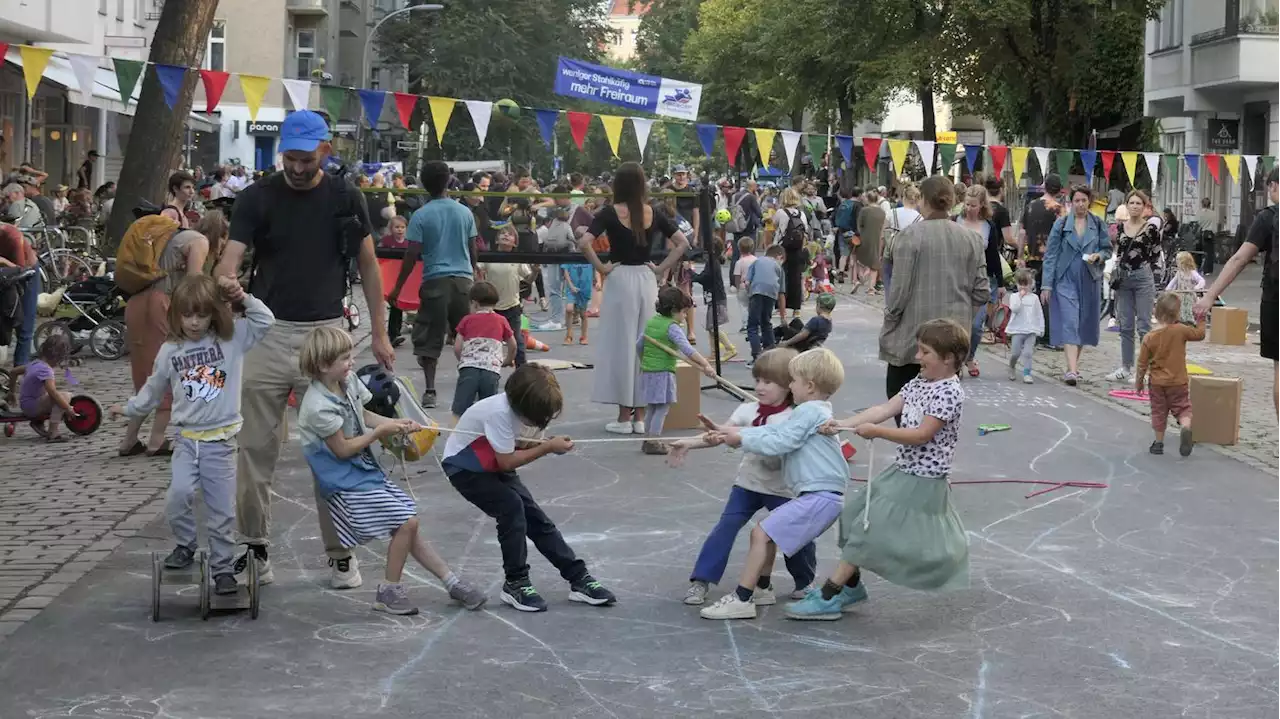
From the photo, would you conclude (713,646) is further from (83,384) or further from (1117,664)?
(83,384)

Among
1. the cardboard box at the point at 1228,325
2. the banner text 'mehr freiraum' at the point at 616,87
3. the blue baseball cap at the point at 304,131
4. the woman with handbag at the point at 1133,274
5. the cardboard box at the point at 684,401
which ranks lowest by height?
the cardboard box at the point at 684,401

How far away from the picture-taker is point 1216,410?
476 inches

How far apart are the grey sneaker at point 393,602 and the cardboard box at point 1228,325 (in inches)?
618

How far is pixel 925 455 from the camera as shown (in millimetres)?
6809

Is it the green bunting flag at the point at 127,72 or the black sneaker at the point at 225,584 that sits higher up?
the green bunting flag at the point at 127,72

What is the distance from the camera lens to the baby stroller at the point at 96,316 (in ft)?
55.9

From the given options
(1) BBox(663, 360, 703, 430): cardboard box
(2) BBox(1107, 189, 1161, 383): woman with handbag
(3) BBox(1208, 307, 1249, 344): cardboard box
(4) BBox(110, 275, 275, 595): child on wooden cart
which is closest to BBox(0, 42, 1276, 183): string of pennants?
(1) BBox(663, 360, 703, 430): cardboard box

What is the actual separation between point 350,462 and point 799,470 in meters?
1.70

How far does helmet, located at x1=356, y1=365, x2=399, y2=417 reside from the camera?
7277 millimetres

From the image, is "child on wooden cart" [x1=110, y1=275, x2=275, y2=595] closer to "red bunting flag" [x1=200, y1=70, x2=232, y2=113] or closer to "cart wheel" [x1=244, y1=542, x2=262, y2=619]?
"cart wheel" [x1=244, y1=542, x2=262, y2=619]

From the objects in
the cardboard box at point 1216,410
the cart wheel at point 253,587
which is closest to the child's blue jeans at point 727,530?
the cart wheel at point 253,587

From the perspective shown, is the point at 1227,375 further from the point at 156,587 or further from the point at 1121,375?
the point at 156,587

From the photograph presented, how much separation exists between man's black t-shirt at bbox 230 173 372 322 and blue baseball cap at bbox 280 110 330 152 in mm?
243

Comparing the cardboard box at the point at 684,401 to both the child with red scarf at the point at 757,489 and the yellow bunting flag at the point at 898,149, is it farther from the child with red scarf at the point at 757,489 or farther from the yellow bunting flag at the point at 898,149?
the yellow bunting flag at the point at 898,149
